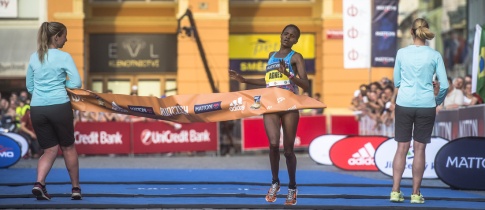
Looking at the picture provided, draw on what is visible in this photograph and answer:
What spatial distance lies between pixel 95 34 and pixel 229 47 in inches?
176

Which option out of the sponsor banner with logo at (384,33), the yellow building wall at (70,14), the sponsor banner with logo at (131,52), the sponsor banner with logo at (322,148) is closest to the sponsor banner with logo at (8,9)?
the yellow building wall at (70,14)

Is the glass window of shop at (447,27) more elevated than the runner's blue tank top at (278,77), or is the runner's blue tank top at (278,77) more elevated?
the glass window of shop at (447,27)

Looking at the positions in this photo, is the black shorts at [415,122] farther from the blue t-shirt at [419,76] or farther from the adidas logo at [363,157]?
the adidas logo at [363,157]

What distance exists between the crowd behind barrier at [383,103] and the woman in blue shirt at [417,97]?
728cm

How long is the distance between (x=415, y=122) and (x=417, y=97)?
28cm

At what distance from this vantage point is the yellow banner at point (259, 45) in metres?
39.2

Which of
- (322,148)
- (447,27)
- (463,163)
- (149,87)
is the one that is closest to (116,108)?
(463,163)

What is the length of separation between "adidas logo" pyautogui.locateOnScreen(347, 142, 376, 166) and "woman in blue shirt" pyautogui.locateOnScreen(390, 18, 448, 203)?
22.4ft

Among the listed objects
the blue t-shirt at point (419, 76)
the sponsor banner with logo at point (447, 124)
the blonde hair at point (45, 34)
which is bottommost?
the sponsor banner with logo at point (447, 124)

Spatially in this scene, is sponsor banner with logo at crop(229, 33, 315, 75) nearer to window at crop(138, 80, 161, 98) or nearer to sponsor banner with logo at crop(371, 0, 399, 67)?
window at crop(138, 80, 161, 98)

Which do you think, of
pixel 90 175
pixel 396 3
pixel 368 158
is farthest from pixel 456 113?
pixel 396 3

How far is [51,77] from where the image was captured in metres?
12.0

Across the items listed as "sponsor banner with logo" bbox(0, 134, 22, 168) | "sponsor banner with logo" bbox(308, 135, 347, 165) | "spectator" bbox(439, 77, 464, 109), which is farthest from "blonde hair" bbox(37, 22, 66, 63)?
"spectator" bbox(439, 77, 464, 109)

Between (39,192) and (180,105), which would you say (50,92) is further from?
(180,105)
